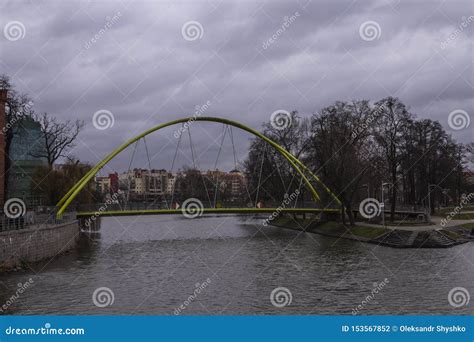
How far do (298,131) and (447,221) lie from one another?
22.0m

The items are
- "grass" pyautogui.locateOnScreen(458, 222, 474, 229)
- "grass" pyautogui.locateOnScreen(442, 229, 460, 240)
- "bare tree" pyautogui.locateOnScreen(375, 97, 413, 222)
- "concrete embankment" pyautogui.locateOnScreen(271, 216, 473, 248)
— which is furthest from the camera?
"bare tree" pyautogui.locateOnScreen(375, 97, 413, 222)

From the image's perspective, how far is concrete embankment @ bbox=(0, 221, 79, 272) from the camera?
29359 millimetres

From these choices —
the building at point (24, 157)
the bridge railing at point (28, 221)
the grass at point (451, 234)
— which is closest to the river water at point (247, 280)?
the grass at point (451, 234)

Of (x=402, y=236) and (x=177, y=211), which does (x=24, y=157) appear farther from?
(x=402, y=236)

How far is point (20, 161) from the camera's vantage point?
267 ft

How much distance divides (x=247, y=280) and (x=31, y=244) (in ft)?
45.0

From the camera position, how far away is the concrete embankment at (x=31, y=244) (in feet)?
96.3

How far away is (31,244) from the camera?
32.7 metres

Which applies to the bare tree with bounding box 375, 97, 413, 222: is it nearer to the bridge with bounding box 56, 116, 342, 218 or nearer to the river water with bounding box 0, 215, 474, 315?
the bridge with bounding box 56, 116, 342, 218

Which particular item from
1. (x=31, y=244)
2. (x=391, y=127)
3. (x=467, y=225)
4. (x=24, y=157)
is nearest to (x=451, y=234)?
(x=467, y=225)

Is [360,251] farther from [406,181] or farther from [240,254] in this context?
[406,181]

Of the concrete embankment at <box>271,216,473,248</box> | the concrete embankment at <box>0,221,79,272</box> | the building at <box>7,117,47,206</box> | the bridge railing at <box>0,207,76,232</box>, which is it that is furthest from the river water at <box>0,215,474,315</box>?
the building at <box>7,117,47,206</box>

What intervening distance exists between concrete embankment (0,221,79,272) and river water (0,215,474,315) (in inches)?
36.3

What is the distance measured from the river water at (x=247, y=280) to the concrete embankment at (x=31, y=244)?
36.3 inches
